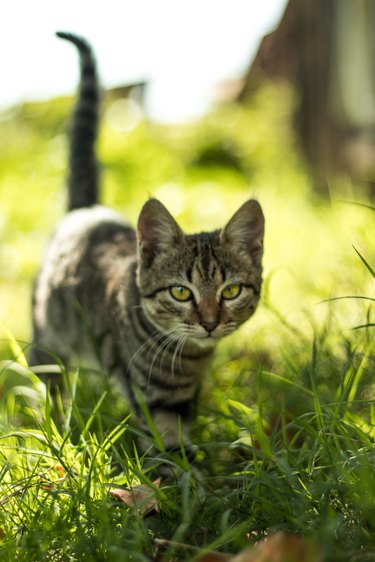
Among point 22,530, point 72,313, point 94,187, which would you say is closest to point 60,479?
point 22,530

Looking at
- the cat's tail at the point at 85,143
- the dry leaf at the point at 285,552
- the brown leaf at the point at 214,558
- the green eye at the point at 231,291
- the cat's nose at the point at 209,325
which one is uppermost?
the cat's tail at the point at 85,143

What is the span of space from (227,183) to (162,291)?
4.60 m

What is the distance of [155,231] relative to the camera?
2.29 m

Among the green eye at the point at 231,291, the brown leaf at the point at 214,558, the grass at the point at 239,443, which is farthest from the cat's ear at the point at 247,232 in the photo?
the brown leaf at the point at 214,558

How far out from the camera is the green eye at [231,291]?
221 centimetres

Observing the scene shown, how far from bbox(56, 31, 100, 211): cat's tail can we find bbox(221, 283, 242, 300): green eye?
137 cm

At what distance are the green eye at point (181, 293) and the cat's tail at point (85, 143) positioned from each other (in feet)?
4.28

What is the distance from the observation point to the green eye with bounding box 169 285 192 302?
220 centimetres

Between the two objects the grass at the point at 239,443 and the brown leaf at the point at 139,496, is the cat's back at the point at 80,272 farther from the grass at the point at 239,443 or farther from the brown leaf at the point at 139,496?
the brown leaf at the point at 139,496

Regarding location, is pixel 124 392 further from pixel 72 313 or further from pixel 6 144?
pixel 6 144

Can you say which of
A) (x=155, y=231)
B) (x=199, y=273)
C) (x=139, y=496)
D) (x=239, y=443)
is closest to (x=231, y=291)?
(x=199, y=273)

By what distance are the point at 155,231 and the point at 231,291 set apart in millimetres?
350

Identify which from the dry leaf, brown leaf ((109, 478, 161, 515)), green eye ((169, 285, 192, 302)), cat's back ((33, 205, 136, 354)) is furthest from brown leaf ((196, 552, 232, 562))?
cat's back ((33, 205, 136, 354))

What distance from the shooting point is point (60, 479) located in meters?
1.70
